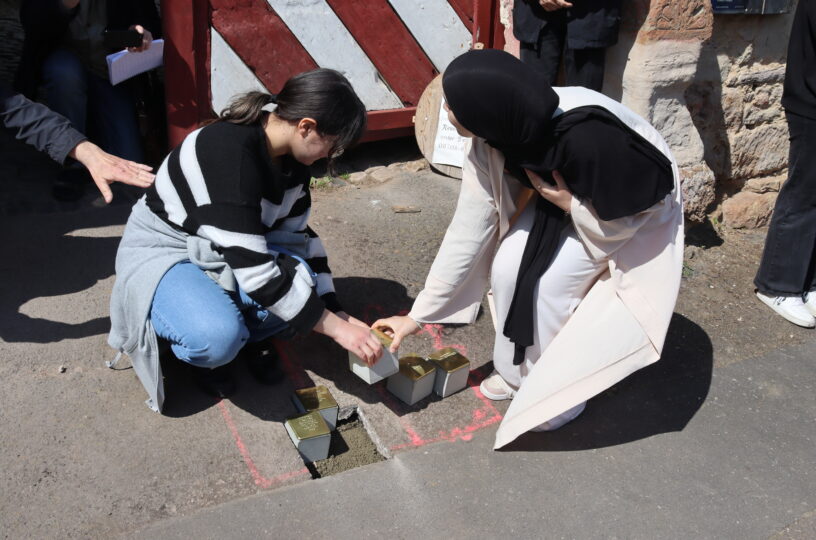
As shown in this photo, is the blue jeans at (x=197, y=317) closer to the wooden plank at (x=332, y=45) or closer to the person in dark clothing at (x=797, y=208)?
the wooden plank at (x=332, y=45)

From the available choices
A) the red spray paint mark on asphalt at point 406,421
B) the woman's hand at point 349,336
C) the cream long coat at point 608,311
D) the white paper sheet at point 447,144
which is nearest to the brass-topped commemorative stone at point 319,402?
the red spray paint mark on asphalt at point 406,421

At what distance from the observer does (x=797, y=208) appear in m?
3.68

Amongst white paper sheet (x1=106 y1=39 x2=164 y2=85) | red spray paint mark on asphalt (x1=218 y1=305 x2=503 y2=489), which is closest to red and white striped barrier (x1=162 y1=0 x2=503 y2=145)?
white paper sheet (x1=106 y1=39 x2=164 y2=85)

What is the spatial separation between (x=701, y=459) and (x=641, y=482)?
313 mm

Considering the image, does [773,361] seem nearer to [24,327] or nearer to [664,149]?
[664,149]

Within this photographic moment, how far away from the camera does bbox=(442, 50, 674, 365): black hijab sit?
2.32 metres

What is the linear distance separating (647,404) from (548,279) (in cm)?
83

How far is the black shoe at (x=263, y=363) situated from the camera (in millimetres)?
Result: 2861

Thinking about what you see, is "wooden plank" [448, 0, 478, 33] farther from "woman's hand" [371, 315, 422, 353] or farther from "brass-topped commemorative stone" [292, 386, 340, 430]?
"brass-topped commemorative stone" [292, 386, 340, 430]

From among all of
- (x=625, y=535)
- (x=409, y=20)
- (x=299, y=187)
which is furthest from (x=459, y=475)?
(x=409, y=20)

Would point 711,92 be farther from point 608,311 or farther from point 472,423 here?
point 472,423

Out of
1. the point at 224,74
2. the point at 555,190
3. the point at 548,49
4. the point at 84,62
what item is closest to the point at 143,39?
the point at 84,62

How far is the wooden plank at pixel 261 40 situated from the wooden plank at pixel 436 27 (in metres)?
0.73

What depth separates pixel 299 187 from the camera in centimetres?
279
